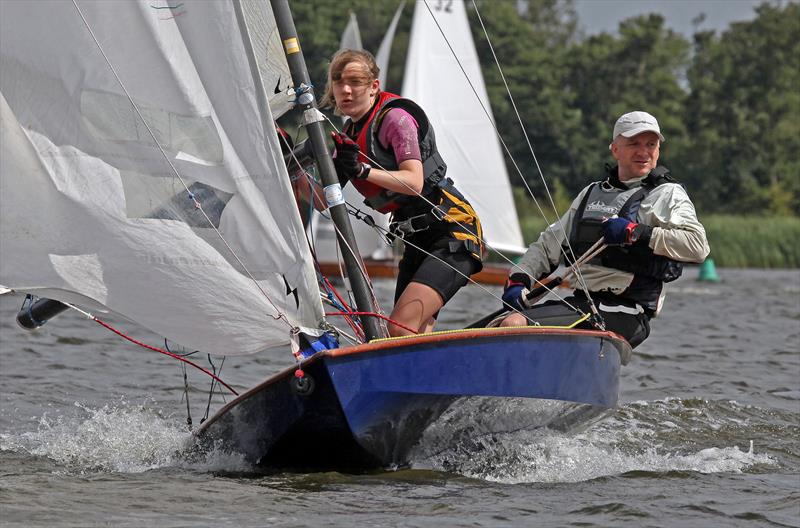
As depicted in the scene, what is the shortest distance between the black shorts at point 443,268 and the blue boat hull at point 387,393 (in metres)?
0.47

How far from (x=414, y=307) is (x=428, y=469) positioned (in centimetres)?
59

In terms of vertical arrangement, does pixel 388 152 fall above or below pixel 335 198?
above

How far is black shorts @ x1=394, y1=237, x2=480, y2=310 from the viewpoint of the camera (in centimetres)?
490

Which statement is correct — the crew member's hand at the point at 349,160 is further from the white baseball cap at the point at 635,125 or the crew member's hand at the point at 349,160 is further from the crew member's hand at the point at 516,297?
the white baseball cap at the point at 635,125

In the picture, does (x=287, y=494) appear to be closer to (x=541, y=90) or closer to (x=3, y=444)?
(x=3, y=444)

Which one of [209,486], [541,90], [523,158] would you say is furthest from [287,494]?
[541,90]

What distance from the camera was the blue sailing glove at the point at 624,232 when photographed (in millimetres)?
4840

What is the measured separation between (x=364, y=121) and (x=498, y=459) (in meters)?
1.33

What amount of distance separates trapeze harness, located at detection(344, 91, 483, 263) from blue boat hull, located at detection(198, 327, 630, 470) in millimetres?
585

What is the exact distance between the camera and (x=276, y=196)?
4.32m

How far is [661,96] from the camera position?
5194cm

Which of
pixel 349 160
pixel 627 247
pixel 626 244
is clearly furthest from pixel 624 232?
pixel 349 160

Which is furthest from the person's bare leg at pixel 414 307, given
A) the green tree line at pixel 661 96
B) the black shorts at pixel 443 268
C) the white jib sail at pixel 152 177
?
the green tree line at pixel 661 96

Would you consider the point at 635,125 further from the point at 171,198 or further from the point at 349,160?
the point at 171,198
